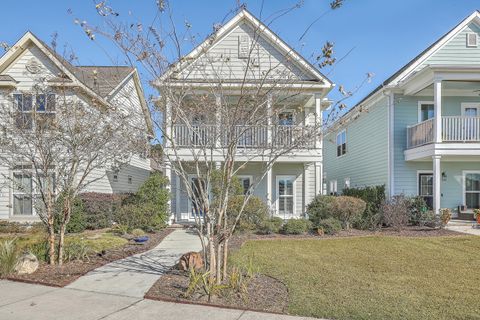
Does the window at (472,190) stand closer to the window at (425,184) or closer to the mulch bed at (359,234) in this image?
the window at (425,184)

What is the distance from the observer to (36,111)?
8383mm

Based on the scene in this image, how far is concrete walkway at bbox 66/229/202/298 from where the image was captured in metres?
6.24

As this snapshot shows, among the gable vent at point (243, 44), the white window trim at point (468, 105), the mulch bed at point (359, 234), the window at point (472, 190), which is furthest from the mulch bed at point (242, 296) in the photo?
the white window trim at point (468, 105)

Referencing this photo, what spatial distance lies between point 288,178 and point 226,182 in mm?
11744

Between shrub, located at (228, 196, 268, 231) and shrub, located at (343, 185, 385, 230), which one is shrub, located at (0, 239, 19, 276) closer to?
shrub, located at (228, 196, 268, 231)

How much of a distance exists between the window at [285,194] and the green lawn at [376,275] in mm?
6041

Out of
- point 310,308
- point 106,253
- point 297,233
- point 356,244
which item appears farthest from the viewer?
point 297,233

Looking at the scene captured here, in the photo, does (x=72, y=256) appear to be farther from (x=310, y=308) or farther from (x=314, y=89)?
(x=314, y=89)

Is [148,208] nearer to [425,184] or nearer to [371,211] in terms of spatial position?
[371,211]

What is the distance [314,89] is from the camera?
16000mm

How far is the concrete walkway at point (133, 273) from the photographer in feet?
20.5

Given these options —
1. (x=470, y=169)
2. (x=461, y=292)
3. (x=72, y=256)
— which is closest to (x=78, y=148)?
(x=72, y=256)

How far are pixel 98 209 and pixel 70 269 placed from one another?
7.04m

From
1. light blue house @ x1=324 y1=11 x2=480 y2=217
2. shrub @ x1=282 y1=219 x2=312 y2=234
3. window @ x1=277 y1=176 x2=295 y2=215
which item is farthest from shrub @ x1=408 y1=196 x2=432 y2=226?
window @ x1=277 y1=176 x2=295 y2=215
